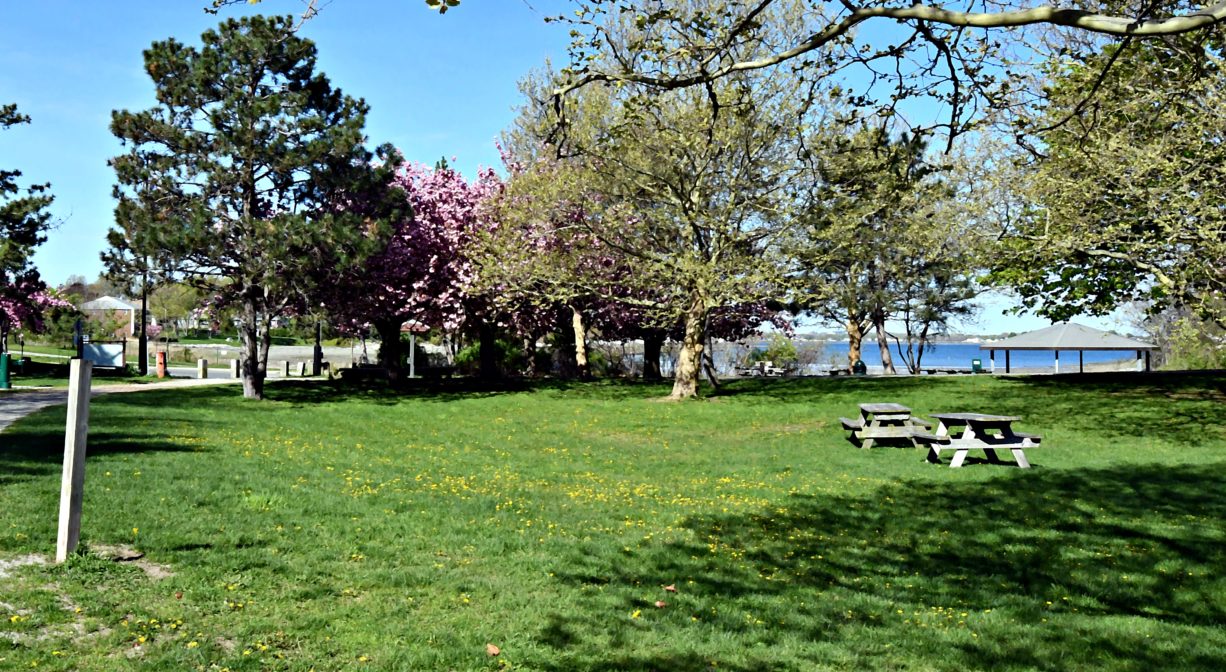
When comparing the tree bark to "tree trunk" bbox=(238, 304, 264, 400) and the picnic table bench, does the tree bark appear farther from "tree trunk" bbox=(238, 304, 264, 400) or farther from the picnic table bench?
"tree trunk" bbox=(238, 304, 264, 400)

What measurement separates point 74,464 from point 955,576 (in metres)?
7.12

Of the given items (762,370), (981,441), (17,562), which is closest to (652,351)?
(762,370)

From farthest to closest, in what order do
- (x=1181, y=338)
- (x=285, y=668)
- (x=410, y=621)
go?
(x=1181, y=338) → (x=410, y=621) → (x=285, y=668)

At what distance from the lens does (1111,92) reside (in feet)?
46.5

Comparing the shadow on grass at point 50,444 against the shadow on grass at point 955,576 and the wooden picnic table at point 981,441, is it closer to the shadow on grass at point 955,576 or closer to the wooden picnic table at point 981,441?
the shadow on grass at point 955,576

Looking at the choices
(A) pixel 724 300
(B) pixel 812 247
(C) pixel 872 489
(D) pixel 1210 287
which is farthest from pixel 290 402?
(D) pixel 1210 287

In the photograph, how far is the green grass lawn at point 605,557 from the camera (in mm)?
5047

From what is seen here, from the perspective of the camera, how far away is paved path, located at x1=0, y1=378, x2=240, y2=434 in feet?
56.0

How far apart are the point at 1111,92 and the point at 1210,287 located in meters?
5.43

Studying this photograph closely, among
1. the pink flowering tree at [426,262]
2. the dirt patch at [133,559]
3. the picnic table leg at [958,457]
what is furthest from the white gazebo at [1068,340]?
the dirt patch at [133,559]

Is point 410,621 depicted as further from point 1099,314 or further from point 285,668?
point 1099,314

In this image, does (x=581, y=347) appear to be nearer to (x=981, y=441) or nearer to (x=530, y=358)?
(x=530, y=358)

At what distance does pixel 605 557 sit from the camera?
7.32 metres

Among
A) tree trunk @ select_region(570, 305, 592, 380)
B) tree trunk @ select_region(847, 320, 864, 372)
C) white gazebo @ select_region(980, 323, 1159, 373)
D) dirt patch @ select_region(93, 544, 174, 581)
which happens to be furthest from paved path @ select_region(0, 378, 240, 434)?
white gazebo @ select_region(980, 323, 1159, 373)
